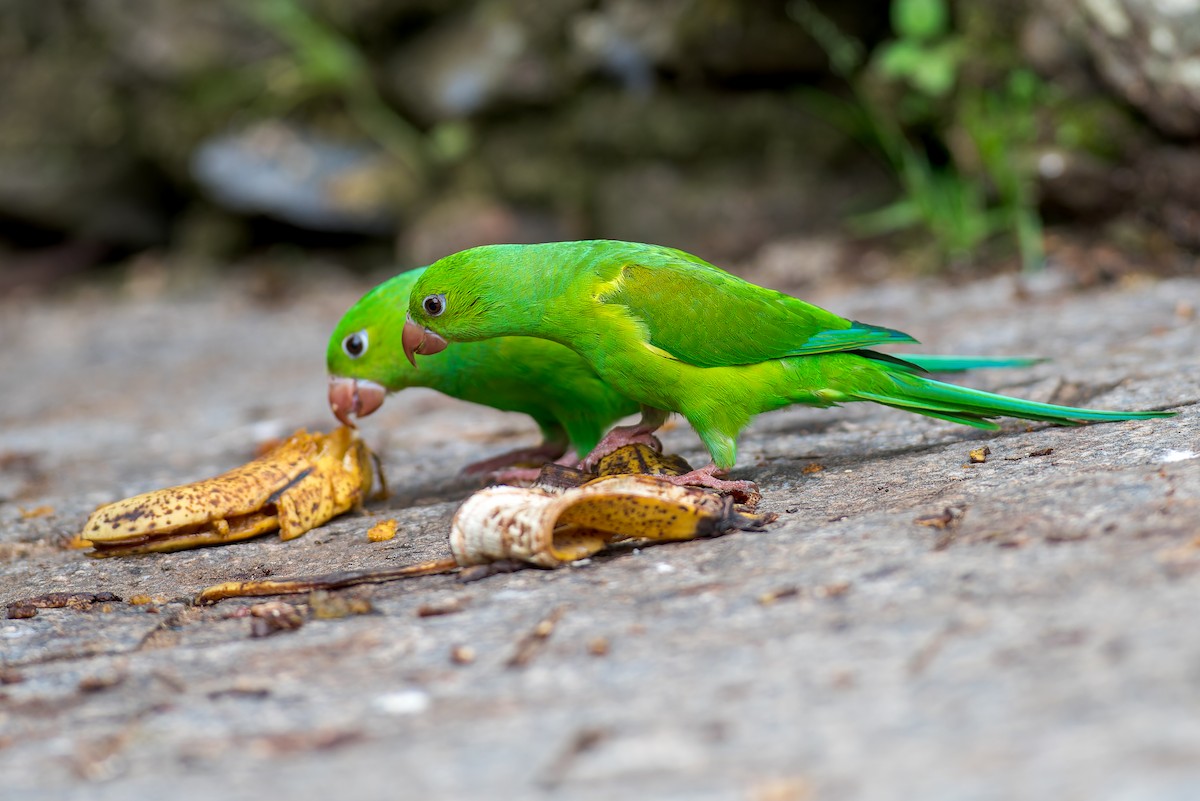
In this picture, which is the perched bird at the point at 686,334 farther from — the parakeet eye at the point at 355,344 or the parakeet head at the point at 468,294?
the parakeet eye at the point at 355,344

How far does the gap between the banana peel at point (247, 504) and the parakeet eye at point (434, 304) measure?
57 centimetres

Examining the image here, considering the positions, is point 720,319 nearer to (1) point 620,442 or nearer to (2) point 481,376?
(1) point 620,442

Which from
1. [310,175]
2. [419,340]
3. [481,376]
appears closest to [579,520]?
[419,340]

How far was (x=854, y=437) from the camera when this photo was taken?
3699 mm

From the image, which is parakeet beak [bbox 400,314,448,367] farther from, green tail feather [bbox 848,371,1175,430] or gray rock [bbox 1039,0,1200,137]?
gray rock [bbox 1039,0,1200,137]

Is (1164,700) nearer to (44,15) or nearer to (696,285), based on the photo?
(696,285)

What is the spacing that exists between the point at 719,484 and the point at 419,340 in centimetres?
89

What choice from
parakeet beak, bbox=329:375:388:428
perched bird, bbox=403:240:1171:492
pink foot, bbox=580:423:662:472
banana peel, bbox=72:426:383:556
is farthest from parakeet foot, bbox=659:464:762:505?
parakeet beak, bbox=329:375:388:428

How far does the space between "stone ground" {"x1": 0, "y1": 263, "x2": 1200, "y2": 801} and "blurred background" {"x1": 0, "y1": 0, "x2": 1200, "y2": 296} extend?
7.11ft

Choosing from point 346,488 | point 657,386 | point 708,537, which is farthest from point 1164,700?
point 346,488

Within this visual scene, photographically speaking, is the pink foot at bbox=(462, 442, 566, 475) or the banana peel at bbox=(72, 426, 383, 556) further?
the pink foot at bbox=(462, 442, 566, 475)

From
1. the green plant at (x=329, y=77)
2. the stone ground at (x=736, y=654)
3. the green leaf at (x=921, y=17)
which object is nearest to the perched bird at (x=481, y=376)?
the stone ground at (x=736, y=654)

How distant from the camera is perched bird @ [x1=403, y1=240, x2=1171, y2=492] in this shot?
10.00 feet

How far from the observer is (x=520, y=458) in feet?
12.7
